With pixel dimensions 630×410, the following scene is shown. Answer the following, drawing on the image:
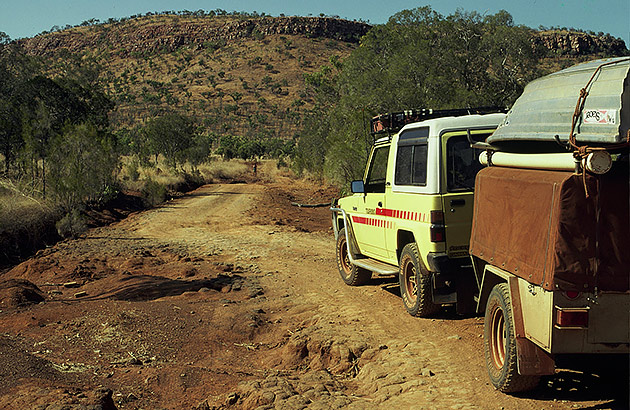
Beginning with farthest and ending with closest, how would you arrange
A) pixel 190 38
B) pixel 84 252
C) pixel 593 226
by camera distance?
pixel 190 38, pixel 84 252, pixel 593 226

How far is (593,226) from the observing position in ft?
13.7

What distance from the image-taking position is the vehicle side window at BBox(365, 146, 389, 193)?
9.33 metres

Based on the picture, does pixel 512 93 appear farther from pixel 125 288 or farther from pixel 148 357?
pixel 148 357

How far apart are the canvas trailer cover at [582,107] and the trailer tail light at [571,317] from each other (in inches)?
46.0

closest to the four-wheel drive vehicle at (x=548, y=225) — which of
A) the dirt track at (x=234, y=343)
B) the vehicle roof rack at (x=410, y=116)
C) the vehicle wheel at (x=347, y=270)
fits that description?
the dirt track at (x=234, y=343)

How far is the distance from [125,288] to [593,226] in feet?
28.5

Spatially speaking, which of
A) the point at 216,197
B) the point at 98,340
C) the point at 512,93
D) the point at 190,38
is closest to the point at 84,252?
the point at 98,340

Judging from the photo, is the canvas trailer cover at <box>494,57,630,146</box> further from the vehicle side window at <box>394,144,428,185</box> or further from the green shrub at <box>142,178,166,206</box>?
the green shrub at <box>142,178,166,206</box>

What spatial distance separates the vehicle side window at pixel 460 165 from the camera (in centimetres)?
718

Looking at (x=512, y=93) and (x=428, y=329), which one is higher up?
(x=512, y=93)

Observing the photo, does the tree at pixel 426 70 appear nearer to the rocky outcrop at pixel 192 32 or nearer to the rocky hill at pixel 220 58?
the rocky hill at pixel 220 58

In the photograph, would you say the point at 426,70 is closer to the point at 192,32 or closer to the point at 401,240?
the point at 401,240

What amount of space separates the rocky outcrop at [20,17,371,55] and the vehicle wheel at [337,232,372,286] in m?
116

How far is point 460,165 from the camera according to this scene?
7.27 m
